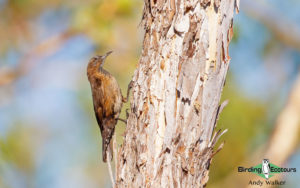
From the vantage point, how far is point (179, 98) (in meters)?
3.71

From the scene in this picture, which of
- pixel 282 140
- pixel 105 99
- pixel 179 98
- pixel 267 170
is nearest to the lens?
pixel 179 98

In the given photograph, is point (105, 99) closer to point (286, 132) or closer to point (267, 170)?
point (267, 170)

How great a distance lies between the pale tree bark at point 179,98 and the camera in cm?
369

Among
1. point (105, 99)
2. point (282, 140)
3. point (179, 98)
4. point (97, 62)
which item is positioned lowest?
point (179, 98)

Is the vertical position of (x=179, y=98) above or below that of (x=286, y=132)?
below

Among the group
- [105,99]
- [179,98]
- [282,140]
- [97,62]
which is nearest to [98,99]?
[105,99]

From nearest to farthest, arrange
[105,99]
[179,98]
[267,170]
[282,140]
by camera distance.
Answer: [179,98]
[105,99]
[267,170]
[282,140]

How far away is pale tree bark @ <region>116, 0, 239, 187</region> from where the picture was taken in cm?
369

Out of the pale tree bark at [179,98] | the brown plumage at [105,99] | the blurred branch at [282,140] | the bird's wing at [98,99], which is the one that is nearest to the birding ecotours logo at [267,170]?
the blurred branch at [282,140]

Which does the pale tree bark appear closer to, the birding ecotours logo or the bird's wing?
the bird's wing

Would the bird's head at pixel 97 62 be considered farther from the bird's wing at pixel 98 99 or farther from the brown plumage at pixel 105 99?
the bird's wing at pixel 98 99

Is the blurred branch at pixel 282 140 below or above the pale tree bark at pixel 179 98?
above

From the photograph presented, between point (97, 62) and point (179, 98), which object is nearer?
point (179, 98)

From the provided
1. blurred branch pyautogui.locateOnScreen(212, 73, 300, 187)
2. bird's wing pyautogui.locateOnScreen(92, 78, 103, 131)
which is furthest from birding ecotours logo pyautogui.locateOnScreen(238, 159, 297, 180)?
bird's wing pyautogui.locateOnScreen(92, 78, 103, 131)
